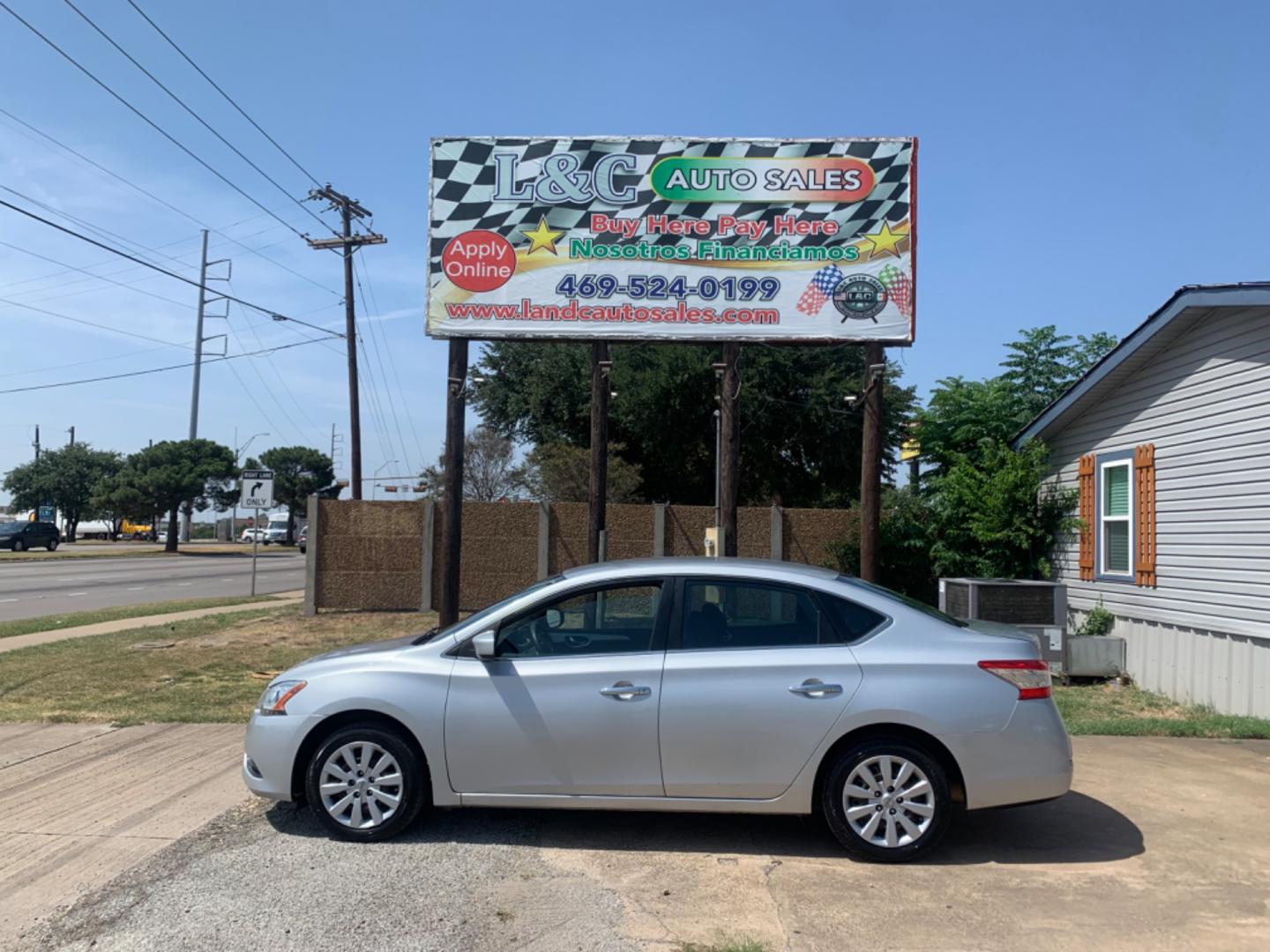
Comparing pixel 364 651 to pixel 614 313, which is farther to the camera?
pixel 614 313

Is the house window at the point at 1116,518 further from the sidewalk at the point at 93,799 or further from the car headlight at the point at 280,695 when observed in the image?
the sidewalk at the point at 93,799

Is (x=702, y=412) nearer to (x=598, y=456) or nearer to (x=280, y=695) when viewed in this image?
Result: (x=598, y=456)

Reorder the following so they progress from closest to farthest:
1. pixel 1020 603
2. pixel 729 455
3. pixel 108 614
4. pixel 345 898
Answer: pixel 345 898
pixel 1020 603
pixel 729 455
pixel 108 614

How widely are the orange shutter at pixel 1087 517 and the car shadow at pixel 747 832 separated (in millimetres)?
6718

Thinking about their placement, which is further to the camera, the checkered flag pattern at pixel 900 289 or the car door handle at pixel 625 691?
the checkered flag pattern at pixel 900 289

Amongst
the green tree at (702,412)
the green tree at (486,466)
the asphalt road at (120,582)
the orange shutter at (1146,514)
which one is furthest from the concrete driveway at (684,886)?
the green tree at (486,466)

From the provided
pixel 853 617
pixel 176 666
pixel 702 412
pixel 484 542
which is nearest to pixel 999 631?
pixel 853 617

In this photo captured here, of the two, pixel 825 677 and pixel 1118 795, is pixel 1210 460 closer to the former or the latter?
pixel 1118 795

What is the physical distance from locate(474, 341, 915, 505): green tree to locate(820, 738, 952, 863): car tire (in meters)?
20.6

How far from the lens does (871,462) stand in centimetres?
1282

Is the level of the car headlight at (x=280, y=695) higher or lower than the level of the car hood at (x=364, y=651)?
lower

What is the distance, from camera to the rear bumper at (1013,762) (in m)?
5.29

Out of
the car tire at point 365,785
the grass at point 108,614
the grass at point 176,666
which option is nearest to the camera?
the car tire at point 365,785

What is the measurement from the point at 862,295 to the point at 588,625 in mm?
7821
